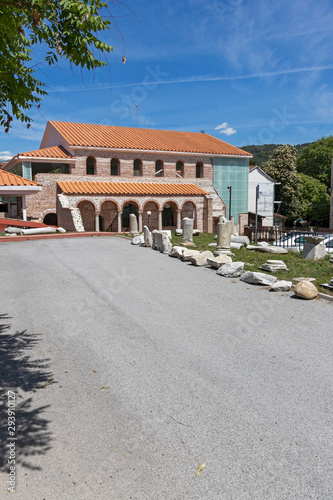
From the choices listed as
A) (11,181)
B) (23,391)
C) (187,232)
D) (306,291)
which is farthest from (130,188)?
(23,391)

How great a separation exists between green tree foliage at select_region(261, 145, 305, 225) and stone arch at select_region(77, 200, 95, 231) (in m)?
28.1

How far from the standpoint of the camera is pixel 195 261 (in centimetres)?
1297

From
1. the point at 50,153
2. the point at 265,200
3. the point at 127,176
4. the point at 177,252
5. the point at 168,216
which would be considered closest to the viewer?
the point at 177,252

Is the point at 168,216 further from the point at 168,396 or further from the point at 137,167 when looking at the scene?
the point at 168,396

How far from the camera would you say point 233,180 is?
3612 cm

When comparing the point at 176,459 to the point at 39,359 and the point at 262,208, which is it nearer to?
the point at 39,359

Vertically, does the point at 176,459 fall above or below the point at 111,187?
below

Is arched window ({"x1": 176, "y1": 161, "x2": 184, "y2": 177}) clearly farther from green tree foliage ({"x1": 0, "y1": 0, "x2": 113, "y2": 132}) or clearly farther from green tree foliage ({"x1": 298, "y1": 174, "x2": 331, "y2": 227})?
green tree foliage ({"x1": 0, "y1": 0, "x2": 113, "y2": 132})

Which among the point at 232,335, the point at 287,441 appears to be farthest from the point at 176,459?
the point at 232,335

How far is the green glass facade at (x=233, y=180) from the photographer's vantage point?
116ft

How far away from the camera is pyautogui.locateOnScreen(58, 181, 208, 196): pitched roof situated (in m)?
27.4

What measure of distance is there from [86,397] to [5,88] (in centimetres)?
486

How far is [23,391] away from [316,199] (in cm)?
5220

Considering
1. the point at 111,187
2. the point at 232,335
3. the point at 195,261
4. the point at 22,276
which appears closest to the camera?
the point at 232,335
